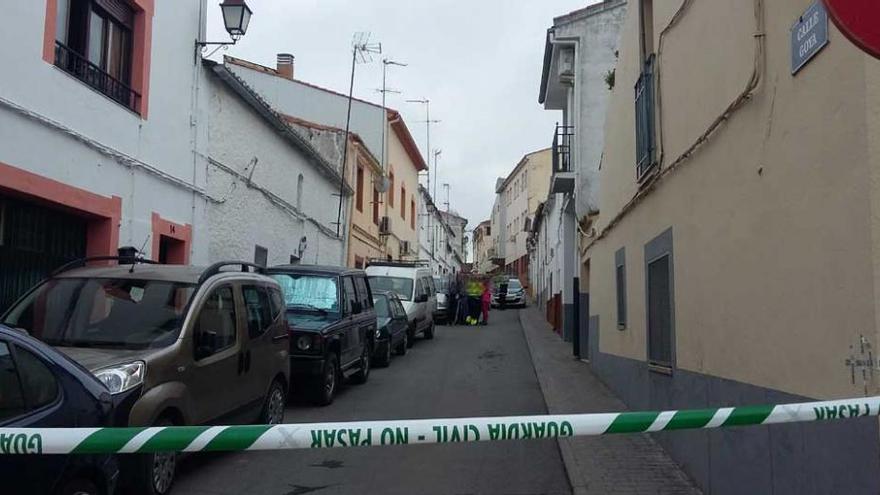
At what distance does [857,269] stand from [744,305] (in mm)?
1606

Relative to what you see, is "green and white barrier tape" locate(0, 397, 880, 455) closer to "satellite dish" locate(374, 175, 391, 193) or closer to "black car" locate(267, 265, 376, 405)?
"black car" locate(267, 265, 376, 405)

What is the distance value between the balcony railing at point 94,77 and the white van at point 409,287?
32.8 ft

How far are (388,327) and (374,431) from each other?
1239 centimetres

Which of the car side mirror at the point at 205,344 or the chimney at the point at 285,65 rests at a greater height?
the chimney at the point at 285,65

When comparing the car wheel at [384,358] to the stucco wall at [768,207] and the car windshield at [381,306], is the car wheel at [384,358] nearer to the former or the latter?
the car windshield at [381,306]

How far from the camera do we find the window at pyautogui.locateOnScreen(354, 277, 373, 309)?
41.9ft

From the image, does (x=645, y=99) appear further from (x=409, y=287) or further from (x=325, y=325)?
(x=409, y=287)

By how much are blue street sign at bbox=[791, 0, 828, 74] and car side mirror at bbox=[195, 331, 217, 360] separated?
4780mm

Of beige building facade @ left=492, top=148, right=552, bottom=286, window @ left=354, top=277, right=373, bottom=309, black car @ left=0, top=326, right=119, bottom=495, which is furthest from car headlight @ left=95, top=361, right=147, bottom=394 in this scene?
beige building facade @ left=492, top=148, right=552, bottom=286

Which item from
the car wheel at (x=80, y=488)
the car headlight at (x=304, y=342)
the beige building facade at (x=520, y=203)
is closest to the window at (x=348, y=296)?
the car headlight at (x=304, y=342)

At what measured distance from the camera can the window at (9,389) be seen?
12.6ft

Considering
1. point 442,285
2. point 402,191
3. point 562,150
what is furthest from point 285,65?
point 562,150

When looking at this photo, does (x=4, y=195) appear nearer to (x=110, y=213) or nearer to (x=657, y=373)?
(x=110, y=213)

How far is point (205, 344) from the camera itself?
644 cm
